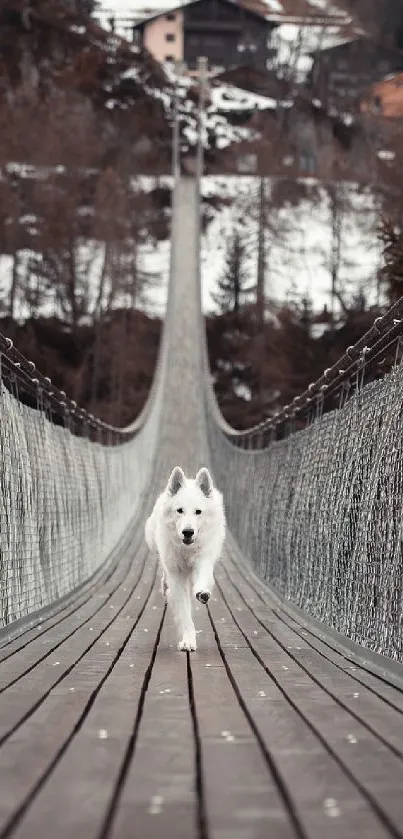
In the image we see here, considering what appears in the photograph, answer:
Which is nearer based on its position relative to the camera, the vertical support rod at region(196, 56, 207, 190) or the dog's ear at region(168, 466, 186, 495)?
the dog's ear at region(168, 466, 186, 495)

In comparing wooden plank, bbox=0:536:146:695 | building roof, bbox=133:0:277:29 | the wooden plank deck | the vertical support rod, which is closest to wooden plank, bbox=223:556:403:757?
the wooden plank deck

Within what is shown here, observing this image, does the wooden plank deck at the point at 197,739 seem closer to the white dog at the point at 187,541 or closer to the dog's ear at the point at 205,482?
the white dog at the point at 187,541

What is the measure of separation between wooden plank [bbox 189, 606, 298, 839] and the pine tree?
40167 millimetres

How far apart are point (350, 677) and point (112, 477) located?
8.22 meters

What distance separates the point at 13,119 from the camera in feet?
175

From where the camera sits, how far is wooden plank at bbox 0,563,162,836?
2.27 m

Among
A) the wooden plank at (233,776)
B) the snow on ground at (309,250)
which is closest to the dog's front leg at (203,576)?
the wooden plank at (233,776)

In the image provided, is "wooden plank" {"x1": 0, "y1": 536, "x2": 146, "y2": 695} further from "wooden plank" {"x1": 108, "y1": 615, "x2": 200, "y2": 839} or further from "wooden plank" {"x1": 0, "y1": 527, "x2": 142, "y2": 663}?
"wooden plank" {"x1": 108, "y1": 615, "x2": 200, "y2": 839}

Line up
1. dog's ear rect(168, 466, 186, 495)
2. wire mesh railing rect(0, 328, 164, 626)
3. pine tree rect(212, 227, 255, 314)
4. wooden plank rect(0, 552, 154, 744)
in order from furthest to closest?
pine tree rect(212, 227, 255, 314) → wire mesh railing rect(0, 328, 164, 626) → dog's ear rect(168, 466, 186, 495) → wooden plank rect(0, 552, 154, 744)

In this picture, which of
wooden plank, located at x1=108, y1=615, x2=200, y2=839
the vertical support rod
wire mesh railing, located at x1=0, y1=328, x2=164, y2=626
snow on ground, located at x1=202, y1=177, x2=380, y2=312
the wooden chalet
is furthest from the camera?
the wooden chalet

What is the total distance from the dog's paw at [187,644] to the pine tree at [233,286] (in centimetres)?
3862

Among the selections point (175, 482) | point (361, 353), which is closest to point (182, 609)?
point (175, 482)

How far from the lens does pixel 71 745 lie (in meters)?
2.92

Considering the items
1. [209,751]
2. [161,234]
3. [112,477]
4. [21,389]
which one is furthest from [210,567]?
[161,234]
